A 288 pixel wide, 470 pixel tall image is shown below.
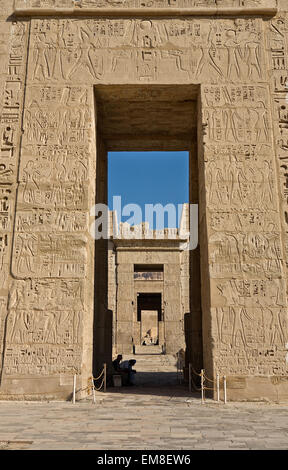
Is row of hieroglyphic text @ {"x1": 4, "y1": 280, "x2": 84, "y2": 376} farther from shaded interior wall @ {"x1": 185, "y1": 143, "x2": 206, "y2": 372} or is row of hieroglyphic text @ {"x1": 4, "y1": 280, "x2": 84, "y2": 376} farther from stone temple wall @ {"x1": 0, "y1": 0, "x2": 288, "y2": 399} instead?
shaded interior wall @ {"x1": 185, "y1": 143, "x2": 206, "y2": 372}

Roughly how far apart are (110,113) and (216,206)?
11.1 ft

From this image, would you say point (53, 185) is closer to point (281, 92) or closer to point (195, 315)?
point (195, 315)

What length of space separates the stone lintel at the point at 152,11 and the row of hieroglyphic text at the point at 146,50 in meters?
0.12

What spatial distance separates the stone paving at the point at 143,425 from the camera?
11.3 feet

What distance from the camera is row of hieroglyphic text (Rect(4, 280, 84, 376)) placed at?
21.5 ft

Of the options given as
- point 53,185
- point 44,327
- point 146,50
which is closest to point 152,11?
point 146,50

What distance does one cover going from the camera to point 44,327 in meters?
6.71

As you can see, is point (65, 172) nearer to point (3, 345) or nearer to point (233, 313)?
point (3, 345)

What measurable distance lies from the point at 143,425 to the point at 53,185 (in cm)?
444

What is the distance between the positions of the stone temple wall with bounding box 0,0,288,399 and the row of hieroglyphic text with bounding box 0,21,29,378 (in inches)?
1.0

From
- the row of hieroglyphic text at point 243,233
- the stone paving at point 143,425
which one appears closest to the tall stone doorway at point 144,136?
the row of hieroglyphic text at point 243,233

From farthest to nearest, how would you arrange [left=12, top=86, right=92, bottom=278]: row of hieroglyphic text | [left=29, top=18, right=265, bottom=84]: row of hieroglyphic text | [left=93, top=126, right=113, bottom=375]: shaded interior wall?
[left=93, top=126, right=113, bottom=375]: shaded interior wall, [left=29, top=18, right=265, bottom=84]: row of hieroglyphic text, [left=12, top=86, right=92, bottom=278]: row of hieroglyphic text

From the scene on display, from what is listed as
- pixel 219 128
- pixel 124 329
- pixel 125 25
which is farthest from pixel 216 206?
pixel 124 329

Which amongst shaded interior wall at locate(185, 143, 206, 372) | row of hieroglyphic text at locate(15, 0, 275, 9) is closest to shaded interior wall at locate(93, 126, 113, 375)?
shaded interior wall at locate(185, 143, 206, 372)
